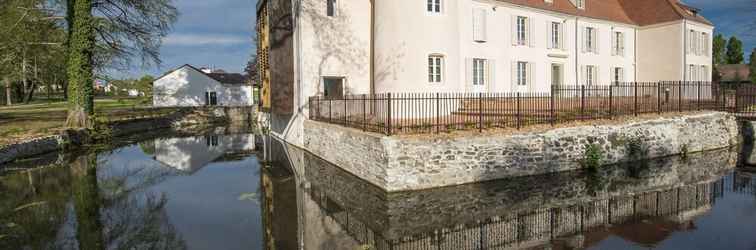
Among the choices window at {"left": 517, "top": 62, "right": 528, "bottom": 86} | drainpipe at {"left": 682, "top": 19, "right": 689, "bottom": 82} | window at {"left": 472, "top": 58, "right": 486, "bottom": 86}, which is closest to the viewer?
window at {"left": 472, "top": 58, "right": 486, "bottom": 86}

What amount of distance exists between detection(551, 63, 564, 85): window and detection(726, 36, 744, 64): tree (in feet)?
179

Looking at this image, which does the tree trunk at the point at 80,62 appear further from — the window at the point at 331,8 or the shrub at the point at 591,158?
the shrub at the point at 591,158

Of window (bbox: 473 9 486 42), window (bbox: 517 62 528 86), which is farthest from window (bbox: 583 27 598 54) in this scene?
window (bbox: 473 9 486 42)

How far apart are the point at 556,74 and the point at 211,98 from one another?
3682 cm

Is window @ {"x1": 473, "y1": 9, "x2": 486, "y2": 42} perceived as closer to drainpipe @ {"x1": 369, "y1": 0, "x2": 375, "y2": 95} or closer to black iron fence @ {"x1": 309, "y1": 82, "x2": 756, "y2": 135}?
black iron fence @ {"x1": 309, "y1": 82, "x2": 756, "y2": 135}

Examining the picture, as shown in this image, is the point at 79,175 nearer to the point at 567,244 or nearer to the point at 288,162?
the point at 288,162

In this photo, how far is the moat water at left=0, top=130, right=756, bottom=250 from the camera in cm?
682

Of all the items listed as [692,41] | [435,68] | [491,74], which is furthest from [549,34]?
[692,41]

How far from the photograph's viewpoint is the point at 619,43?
1028 inches

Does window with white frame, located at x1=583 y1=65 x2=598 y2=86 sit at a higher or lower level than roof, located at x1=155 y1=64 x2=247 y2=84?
lower

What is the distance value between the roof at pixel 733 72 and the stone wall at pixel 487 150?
49.0 metres

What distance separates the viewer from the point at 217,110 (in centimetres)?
3834

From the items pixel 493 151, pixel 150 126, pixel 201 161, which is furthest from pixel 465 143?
pixel 150 126

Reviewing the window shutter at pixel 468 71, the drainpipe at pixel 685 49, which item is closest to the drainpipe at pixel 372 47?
the window shutter at pixel 468 71
